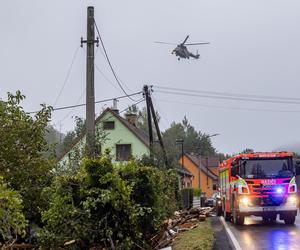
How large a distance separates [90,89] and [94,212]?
22.3 ft

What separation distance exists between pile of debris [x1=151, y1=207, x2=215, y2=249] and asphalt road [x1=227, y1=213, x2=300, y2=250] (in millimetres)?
1864

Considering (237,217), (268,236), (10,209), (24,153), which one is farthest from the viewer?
(237,217)

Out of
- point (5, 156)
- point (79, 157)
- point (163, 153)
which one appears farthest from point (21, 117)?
point (163, 153)

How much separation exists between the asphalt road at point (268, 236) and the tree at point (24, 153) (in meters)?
5.63

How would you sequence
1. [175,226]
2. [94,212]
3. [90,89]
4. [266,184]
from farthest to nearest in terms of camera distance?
1. [266,184]
2. [175,226]
3. [90,89]
4. [94,212]

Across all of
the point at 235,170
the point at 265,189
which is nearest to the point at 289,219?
the point at 265,189

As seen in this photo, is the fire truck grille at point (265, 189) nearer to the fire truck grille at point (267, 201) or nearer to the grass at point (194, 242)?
the fire truck grille at point (267, 201)

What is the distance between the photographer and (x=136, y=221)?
12672mm

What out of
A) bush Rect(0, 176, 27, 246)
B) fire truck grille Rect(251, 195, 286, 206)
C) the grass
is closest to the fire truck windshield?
fire truck grille Rect(251, 195, 286, 206)

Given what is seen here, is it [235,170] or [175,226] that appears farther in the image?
[235,170]

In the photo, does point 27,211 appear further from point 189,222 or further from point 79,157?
point 189,222

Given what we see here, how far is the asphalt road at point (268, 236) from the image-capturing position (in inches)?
614

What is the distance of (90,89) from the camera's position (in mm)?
18453

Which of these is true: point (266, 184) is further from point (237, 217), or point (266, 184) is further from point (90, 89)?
point (90, 89)
